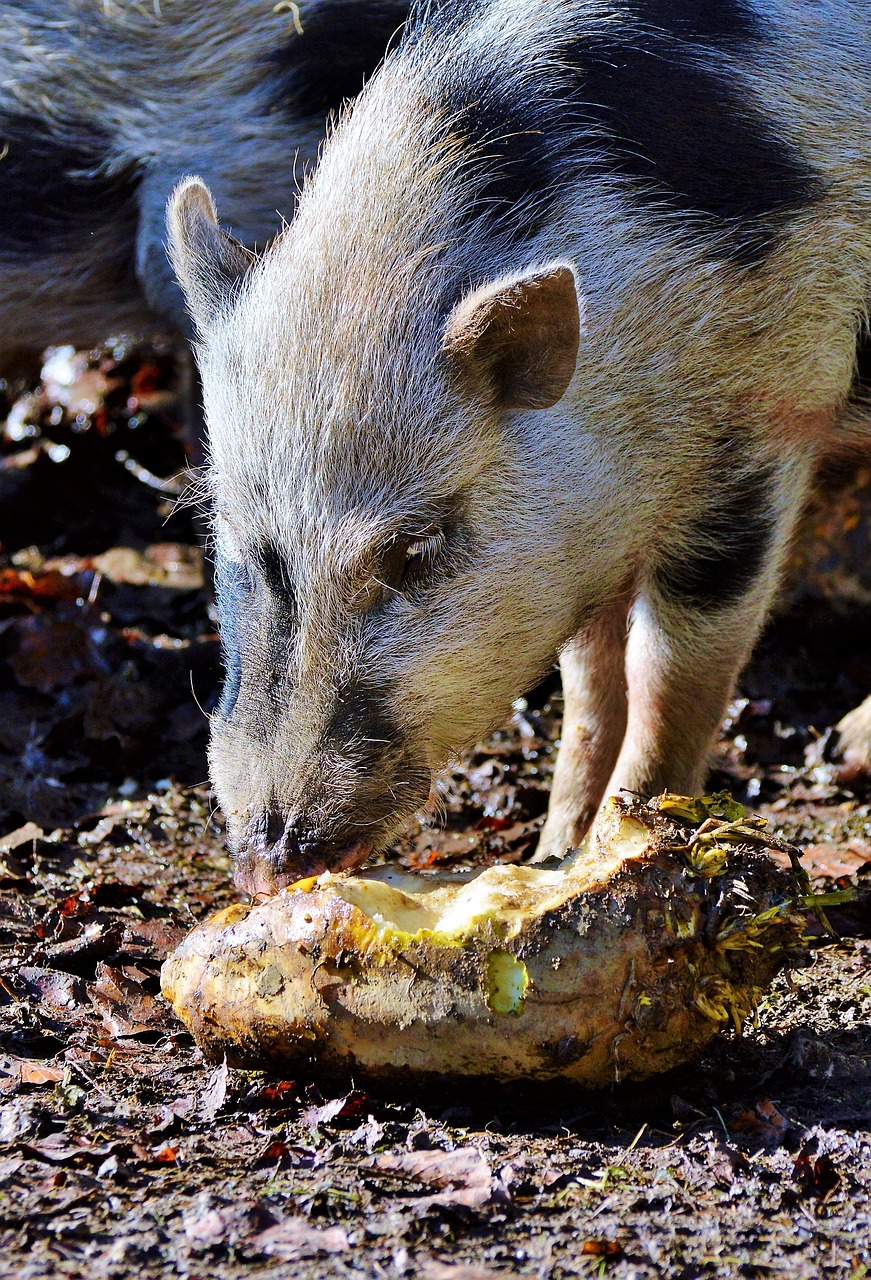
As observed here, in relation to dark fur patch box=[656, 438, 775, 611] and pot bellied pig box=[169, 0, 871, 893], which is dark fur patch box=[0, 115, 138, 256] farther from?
dark fur patch box=[656, 438, 775, 611]

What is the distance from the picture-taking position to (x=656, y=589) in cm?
401

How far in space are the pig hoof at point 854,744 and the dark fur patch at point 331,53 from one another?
2.70 metres

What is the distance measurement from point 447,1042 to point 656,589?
1648 mm

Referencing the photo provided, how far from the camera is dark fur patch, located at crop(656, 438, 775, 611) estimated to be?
12.7ft

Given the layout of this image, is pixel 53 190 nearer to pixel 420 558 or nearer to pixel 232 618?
pixel 232 618

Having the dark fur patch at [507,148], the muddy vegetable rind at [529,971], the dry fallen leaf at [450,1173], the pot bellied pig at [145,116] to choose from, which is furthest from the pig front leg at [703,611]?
the pot bellied pig at [145,116]

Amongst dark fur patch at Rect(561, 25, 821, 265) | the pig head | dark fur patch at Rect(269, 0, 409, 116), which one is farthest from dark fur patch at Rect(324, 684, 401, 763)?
dark fur patch at Rect(269, 0, 409, 116)

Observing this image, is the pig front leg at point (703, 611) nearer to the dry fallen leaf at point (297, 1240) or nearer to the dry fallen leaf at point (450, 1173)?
the dry fallen leaf at point (450, 1173)

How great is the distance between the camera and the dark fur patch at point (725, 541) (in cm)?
386

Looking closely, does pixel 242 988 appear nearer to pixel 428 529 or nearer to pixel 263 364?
pixel 428 529

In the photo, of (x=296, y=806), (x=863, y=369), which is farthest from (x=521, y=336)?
(x=863, y=369)

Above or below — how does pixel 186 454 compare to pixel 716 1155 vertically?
below

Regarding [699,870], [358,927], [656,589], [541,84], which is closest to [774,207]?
[541,84]

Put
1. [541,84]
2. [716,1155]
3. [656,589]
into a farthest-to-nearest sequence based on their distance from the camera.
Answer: [656,589]
[541,84]
[716,1155]
